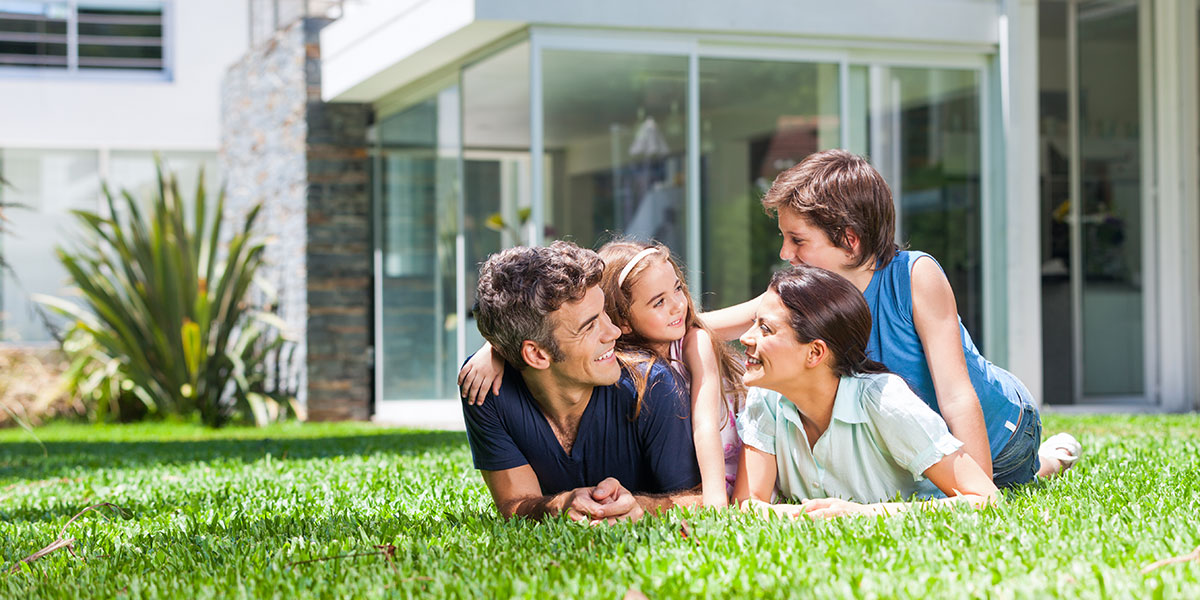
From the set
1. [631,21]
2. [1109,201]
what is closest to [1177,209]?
[1109,201]

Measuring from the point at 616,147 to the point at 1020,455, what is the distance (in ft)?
16.4

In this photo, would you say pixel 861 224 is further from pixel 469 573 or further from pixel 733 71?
pixel 733 71

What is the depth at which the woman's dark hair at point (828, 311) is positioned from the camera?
2955 millimetres

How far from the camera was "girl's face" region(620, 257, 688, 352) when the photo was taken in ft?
10.2

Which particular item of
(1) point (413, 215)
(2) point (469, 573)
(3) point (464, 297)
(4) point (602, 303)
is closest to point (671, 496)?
(4) point (602, 303)

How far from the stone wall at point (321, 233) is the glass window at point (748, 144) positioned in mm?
3532

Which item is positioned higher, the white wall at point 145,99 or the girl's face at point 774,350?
the white wall at point 145,99

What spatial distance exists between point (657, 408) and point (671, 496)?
0.24m

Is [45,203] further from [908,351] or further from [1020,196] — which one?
[908,351]

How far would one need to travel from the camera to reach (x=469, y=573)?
2312 millimetres

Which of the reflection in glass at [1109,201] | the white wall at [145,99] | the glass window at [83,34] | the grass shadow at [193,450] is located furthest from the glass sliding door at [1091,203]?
the glass window at [83,34]

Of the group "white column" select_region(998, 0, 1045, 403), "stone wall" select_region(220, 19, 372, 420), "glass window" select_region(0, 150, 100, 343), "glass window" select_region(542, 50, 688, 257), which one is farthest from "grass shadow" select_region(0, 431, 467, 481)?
"glass window" select_region(0, 150, 100, 343)

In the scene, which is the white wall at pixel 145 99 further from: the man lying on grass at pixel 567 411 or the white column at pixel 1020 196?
the man lying on grass at pixel 567 411

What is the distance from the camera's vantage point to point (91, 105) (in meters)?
12.2
